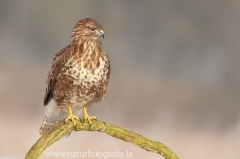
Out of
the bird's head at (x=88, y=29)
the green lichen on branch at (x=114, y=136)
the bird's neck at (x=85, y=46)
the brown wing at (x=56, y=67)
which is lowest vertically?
the green lichen on branch at (x=114, y=136)

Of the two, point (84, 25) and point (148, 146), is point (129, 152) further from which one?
point (148, 146)

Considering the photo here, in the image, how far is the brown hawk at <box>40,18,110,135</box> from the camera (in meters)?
4.05

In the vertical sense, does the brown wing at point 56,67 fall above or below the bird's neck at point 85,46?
below

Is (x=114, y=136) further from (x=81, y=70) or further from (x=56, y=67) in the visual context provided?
(x=56, y=67)

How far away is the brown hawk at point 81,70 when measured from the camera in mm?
4051

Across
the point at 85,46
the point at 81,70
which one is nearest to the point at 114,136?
the point at 81,70

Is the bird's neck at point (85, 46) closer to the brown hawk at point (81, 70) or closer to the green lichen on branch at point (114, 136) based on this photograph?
the brown hawk at point (81, 70)

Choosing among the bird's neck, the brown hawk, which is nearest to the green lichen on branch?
the brown hawk

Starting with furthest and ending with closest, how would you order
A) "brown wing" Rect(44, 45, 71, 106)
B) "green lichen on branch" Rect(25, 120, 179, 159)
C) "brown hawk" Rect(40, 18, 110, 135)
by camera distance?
"brown wing" Rect(44, 45, 71, 106) < "brown hawk" Rect(40, 18, 110, 135) < "green lichen on branch" Rect(25, 120, 179, 159)

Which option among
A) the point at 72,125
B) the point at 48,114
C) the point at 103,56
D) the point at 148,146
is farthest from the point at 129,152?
the point at 148,146

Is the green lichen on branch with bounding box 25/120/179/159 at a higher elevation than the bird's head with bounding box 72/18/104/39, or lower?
lower

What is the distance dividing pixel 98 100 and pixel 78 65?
52cm

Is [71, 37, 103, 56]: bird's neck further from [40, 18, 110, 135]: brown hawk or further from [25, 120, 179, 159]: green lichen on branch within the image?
[25, 120, 179, 159]: green lichen on branch

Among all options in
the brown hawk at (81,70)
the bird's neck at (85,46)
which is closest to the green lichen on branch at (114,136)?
the brown hawk at (81,70)
